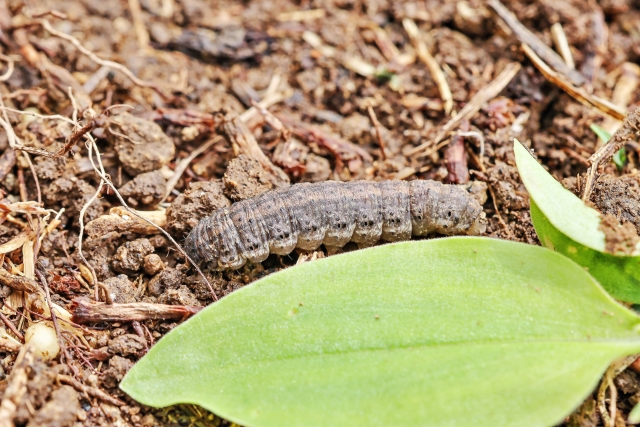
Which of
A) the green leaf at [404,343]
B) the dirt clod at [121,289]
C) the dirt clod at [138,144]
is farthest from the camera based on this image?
the dirt clod at [138,144]

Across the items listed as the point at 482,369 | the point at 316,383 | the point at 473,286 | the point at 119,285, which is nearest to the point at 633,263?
the point at 473,286

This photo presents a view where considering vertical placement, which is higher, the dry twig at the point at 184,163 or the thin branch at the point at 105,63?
the thin branch at the point at 105,63

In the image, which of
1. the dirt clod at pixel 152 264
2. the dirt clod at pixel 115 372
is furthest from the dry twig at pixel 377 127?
the dirt clod at pixel 115 372

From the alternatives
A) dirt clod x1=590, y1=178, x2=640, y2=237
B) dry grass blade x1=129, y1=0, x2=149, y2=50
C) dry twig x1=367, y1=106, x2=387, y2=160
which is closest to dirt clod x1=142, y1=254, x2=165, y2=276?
dry twig x1=367, y1=106, x2=387, y2=160

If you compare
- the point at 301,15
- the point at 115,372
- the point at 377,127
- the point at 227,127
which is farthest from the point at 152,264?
the point at 301,15

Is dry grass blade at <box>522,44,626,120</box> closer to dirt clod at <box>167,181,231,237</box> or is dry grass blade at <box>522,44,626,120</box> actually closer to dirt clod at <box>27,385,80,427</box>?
dirt clod at <box>167,181,231,237</box>

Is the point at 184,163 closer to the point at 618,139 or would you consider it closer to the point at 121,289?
the point at 121,289

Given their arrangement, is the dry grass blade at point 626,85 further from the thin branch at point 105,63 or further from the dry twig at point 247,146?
the thin branch at point 105,63
